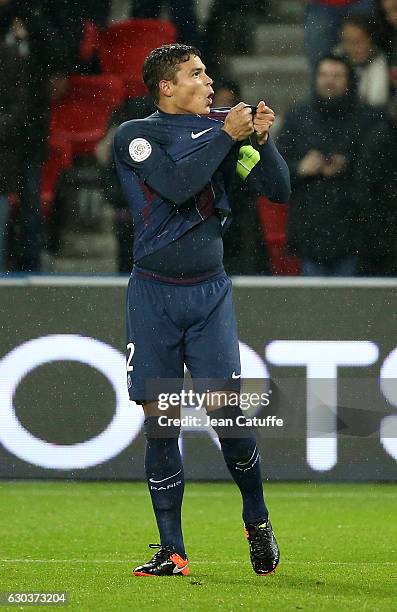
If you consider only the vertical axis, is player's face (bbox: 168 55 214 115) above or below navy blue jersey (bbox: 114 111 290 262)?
above

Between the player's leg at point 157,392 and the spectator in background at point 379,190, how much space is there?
2981 millimetres

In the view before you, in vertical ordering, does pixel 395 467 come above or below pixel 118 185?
below

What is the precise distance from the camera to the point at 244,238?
774cm

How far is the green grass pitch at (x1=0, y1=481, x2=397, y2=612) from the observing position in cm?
438

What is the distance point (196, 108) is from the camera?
496 centimetres

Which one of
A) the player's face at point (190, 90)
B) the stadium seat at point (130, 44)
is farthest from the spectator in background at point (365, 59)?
the player's face at point (190, 90)

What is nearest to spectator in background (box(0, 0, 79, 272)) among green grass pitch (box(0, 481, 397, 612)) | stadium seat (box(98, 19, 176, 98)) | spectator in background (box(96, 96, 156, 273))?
stadium seat (box(98, 19, 176, 98))

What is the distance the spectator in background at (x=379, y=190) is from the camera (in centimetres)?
771

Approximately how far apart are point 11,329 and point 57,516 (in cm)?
128

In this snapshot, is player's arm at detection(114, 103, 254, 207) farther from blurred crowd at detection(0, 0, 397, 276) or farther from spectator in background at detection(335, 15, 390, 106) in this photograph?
spectator in background at detection(335, 15, 390, 106)

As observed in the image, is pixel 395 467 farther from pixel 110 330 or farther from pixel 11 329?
pixel 11 329

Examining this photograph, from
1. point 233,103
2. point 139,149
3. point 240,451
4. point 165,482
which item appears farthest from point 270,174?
point 233,103

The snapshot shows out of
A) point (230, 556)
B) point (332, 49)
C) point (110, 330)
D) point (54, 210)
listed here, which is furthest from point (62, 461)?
point (332, 49)

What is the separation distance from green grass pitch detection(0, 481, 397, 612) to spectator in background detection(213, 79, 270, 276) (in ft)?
3.89
